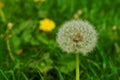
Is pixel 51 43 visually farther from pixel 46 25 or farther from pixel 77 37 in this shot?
pixel 77 37

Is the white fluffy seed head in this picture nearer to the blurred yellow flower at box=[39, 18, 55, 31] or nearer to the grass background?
the grass background

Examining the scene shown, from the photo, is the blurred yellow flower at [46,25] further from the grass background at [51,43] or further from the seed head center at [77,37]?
the seed head center at [77,37]

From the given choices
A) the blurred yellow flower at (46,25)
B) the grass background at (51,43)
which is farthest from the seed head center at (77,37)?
the blurred yellow flower at (46,25)

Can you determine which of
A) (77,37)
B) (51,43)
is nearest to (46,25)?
(51,43)

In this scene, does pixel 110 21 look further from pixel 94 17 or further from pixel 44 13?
pixel 44 13

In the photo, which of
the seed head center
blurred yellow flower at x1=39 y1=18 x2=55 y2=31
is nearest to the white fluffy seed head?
the seed head center
